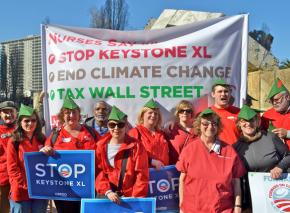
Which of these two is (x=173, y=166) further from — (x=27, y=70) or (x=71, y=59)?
(x=27, y=70)

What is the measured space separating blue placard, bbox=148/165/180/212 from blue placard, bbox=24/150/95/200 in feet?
2.11

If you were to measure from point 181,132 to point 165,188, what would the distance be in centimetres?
63

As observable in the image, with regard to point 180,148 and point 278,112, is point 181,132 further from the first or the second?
point 278,112

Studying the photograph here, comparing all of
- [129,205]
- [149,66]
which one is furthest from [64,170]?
[149,66]

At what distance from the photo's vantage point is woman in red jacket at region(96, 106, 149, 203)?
14.3 feet

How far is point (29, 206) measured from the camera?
4969mm

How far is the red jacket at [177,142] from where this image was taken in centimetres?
488

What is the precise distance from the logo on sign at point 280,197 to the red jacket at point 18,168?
254 centimetres

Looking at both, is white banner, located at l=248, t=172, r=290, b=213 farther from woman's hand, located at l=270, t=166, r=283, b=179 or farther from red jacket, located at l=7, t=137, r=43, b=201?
red jacket, located at l=7, t=137, r=43, b=201

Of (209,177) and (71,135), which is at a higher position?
(71,135)

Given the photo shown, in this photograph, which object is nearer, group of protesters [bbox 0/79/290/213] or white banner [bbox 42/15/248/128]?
group of protesters [bbox 0/79/290/213]

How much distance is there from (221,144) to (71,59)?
2569 mm

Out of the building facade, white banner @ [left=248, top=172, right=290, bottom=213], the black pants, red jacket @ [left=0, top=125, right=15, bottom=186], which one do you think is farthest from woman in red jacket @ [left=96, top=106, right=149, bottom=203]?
the building facade

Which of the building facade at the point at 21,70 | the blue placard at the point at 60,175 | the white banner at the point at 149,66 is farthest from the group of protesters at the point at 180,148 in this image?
the building facade at the point at 21,70
